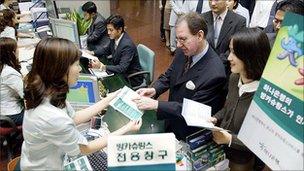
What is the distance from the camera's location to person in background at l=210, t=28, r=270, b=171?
195 cm

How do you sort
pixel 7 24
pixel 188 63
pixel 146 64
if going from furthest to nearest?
pixel 7 24, pixel 146 64, pixel 188 63

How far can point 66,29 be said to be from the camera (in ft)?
12.9

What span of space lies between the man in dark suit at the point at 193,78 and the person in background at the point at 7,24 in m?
2.66

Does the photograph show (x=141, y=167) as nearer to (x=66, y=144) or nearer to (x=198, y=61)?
(x=66, y=144)

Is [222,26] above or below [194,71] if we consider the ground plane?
above

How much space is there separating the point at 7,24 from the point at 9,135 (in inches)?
71.9

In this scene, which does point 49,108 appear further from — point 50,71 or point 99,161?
point 99,161

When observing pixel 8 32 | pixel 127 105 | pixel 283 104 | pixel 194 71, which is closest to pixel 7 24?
pixel 8 32

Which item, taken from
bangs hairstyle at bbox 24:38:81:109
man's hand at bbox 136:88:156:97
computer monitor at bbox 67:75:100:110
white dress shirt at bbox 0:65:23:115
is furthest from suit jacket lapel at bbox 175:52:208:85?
white dress shirt at bbox 0:65:23:115

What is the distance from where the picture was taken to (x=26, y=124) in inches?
71.1

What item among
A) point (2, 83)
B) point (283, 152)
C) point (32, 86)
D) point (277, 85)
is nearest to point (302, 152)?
point (283, 152)

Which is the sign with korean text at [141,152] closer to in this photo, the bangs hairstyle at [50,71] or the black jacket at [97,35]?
the bangs hairstyle at [50,71]

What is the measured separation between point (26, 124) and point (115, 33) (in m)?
2.26

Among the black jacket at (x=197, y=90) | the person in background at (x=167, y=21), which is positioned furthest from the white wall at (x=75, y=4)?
the black jacket at (x=197, y=90)
